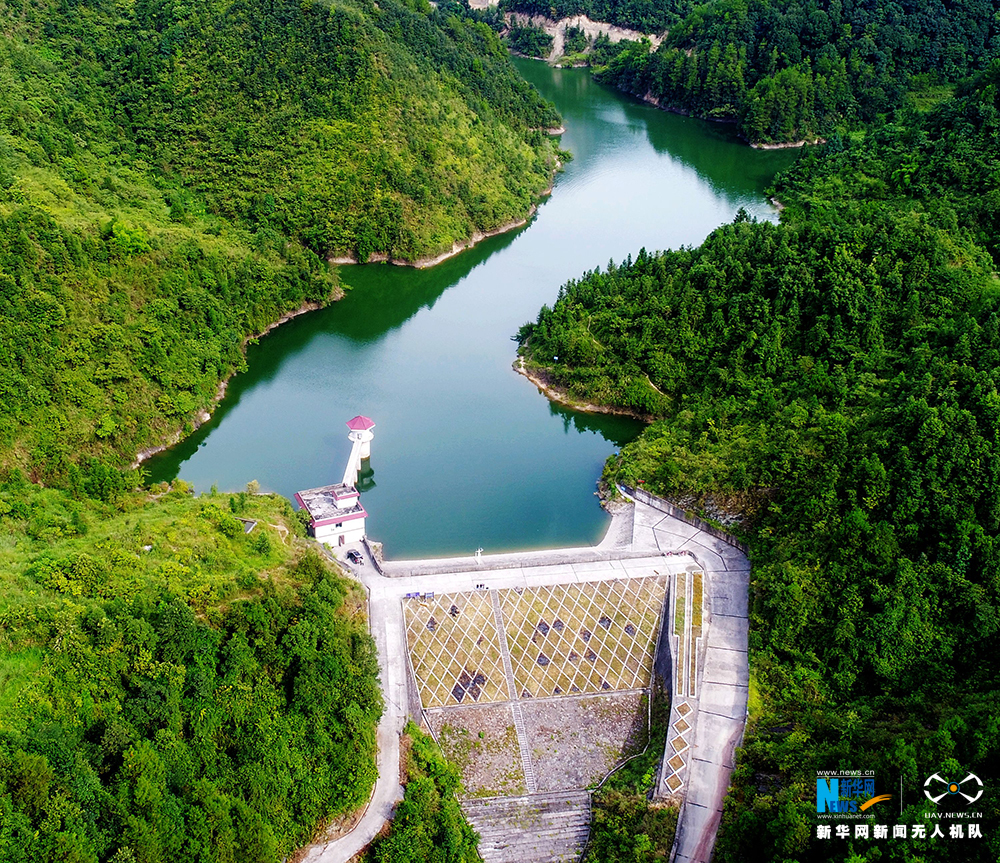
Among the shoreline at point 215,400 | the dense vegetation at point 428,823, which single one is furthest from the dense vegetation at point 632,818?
the shoreline at point 215,400

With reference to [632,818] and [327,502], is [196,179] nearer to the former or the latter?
[327,502]

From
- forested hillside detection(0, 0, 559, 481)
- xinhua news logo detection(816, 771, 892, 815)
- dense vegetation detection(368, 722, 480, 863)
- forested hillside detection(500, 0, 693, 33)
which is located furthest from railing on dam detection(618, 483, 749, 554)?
forested hillside detection(500, 0, 693, 33)

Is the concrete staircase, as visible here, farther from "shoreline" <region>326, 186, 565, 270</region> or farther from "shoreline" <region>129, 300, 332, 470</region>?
"shoreline" <region>326, 186, 565, 270</region>

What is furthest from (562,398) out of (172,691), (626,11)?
(626,11)

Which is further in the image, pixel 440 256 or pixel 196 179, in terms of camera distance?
pixel 440 256

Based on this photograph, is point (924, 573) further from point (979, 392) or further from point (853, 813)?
point (853, 813)

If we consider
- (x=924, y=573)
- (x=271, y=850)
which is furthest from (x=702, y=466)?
(x=271, y=850)
